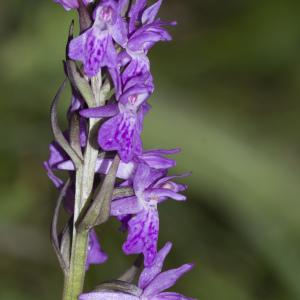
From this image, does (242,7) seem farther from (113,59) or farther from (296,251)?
(113,59)

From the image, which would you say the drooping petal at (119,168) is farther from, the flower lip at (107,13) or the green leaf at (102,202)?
the flower lip at (107,13)

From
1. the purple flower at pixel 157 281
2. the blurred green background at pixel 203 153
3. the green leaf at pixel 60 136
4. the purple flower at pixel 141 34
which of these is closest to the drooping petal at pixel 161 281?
the purple flower at pixel 157 281

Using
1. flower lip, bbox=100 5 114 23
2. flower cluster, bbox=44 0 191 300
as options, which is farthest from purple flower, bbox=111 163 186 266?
flower lip, bbox=100 5 114 23

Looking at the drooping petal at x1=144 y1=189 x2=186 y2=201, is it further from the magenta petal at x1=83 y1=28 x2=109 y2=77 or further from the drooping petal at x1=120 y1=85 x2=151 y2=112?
the magenta petal at x1=83 y1=28 x2=109 y2=77

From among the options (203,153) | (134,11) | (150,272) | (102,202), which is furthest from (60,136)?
(203,153)

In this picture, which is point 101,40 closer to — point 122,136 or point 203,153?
point 122,136

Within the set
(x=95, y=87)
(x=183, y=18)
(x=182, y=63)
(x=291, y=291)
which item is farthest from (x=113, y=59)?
(x=183, y=18)

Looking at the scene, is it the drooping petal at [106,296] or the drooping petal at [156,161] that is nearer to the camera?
the drooping petal at [106,296]
